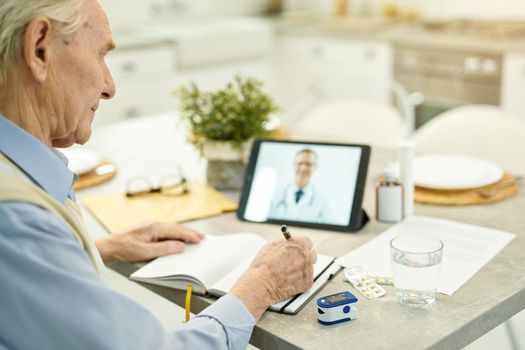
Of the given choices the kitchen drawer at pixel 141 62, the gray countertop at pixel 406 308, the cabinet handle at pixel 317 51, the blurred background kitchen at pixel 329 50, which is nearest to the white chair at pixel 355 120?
the blurred background kitchen at pixel 329 50

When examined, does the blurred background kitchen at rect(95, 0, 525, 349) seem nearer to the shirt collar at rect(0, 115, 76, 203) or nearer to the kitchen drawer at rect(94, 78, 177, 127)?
the kitchen drawer at rect(94, 78, 177, 127)

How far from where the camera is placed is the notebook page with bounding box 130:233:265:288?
155 centimetres

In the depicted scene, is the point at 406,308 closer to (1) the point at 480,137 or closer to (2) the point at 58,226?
(2) the point at 58,226

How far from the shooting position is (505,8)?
16.2 feet

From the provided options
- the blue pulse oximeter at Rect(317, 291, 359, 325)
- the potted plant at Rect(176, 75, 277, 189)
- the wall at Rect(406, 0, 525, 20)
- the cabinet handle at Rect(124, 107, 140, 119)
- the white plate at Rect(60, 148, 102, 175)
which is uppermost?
the potted plant at Rect(176, 75, 277, 189)

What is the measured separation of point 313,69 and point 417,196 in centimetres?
345

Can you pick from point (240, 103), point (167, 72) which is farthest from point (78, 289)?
point (167, 72)

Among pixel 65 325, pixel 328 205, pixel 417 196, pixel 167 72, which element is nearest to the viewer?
pixel 65 325

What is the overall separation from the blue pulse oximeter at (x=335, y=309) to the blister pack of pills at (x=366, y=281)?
0.33 ft

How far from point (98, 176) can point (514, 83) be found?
2624 millimetres

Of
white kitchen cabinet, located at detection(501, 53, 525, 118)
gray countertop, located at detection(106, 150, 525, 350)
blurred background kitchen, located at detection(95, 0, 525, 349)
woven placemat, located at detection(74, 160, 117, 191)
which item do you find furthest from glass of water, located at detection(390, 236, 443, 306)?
white kitchen cabinet, located at detection(501, 53, 525, 118)

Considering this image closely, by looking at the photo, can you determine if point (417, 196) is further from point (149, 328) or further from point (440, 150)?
point (149, 328)

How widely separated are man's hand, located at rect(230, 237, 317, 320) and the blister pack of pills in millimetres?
86

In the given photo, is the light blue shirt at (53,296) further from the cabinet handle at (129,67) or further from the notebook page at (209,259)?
the cabinet handle at (129,67)
